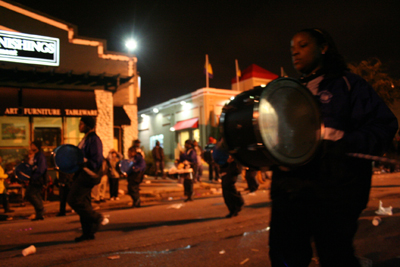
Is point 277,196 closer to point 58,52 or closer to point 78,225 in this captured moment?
point 78,225

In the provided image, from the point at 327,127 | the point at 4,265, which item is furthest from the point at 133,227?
the point at 327,127

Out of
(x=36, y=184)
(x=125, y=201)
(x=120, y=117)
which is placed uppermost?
(x=120, y=117)

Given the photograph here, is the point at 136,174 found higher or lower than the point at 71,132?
lower

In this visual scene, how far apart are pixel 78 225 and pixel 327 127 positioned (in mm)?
6188

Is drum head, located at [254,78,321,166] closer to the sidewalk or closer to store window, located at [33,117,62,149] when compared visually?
the sidewalk

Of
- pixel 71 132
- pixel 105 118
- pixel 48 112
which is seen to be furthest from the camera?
pixel 105 118

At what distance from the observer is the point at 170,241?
5.06m

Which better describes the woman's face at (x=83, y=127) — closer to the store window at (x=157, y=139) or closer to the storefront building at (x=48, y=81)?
the storefront building at (x=48, y=81)

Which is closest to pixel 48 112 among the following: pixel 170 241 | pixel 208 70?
pixel 170 241

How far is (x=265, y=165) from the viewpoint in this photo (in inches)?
77.0

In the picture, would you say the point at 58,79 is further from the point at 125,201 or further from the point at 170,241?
the point at 170,241

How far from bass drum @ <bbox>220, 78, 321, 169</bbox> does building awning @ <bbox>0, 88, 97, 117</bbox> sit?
493 inches

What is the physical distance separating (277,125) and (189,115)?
1083 inches

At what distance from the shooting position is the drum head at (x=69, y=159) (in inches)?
200
